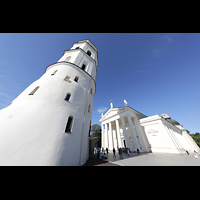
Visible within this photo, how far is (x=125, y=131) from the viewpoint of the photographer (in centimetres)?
2220

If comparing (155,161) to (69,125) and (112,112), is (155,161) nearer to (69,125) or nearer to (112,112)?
(69,125)

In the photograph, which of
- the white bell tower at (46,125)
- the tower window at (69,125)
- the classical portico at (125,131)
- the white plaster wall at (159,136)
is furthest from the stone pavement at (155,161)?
the classical portico at (125,131)

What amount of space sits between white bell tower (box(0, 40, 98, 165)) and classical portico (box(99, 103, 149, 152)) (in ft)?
54.3

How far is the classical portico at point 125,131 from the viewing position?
20.9 m

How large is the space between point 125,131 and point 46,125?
20492mm

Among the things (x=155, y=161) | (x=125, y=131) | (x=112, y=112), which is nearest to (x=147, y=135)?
(x=125, y=131)

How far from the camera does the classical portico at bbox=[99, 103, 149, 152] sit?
822 inches

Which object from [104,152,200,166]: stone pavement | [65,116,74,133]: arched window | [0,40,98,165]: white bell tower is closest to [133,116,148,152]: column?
[104,152,200,166]: stone pavement

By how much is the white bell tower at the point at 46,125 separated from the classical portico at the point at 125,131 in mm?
16550

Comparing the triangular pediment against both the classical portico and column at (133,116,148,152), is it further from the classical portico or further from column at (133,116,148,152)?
column at (133,116,148,152)

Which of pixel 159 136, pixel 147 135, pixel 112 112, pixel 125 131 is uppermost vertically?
pixel 112 112

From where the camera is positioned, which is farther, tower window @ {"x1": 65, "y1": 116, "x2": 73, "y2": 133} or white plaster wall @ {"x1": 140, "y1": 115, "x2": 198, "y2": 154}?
white plaster wall @ {"x1": 140, "y1": 115, "x2": 198, "y2": 154}
